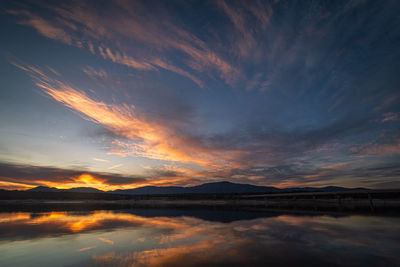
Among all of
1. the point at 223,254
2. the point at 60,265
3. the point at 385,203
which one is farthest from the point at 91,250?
the point at 385,203

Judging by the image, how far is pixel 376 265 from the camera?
17.5 ft

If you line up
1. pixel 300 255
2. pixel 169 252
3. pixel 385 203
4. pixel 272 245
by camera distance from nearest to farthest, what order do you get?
1. pixel 300 255
2. pixel 169 252
3. pixel 272 245
4. pixel 385 203

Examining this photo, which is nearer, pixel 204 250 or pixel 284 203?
pixel 204 250

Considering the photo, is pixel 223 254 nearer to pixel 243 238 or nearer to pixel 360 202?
pixel 243 238

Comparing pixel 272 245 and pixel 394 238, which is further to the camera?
pixel 394 238

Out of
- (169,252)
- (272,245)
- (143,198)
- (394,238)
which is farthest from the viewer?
(143,198)

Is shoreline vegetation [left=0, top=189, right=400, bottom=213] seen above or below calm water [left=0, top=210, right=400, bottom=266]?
above

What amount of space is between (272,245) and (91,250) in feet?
24.0

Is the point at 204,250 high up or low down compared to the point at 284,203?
down

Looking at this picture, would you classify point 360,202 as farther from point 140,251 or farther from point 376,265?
point 140,251

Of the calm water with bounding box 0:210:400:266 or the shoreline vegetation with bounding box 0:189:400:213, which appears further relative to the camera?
the shoreline vegetation with bounding box 0:189:400:213

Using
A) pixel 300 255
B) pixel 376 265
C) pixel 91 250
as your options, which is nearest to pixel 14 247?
pixel 91 250

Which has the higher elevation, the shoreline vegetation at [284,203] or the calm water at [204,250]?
the shoreline vegetation at [284,203]

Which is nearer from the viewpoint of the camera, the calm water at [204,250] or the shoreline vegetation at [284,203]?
the calm water at [204,250]
